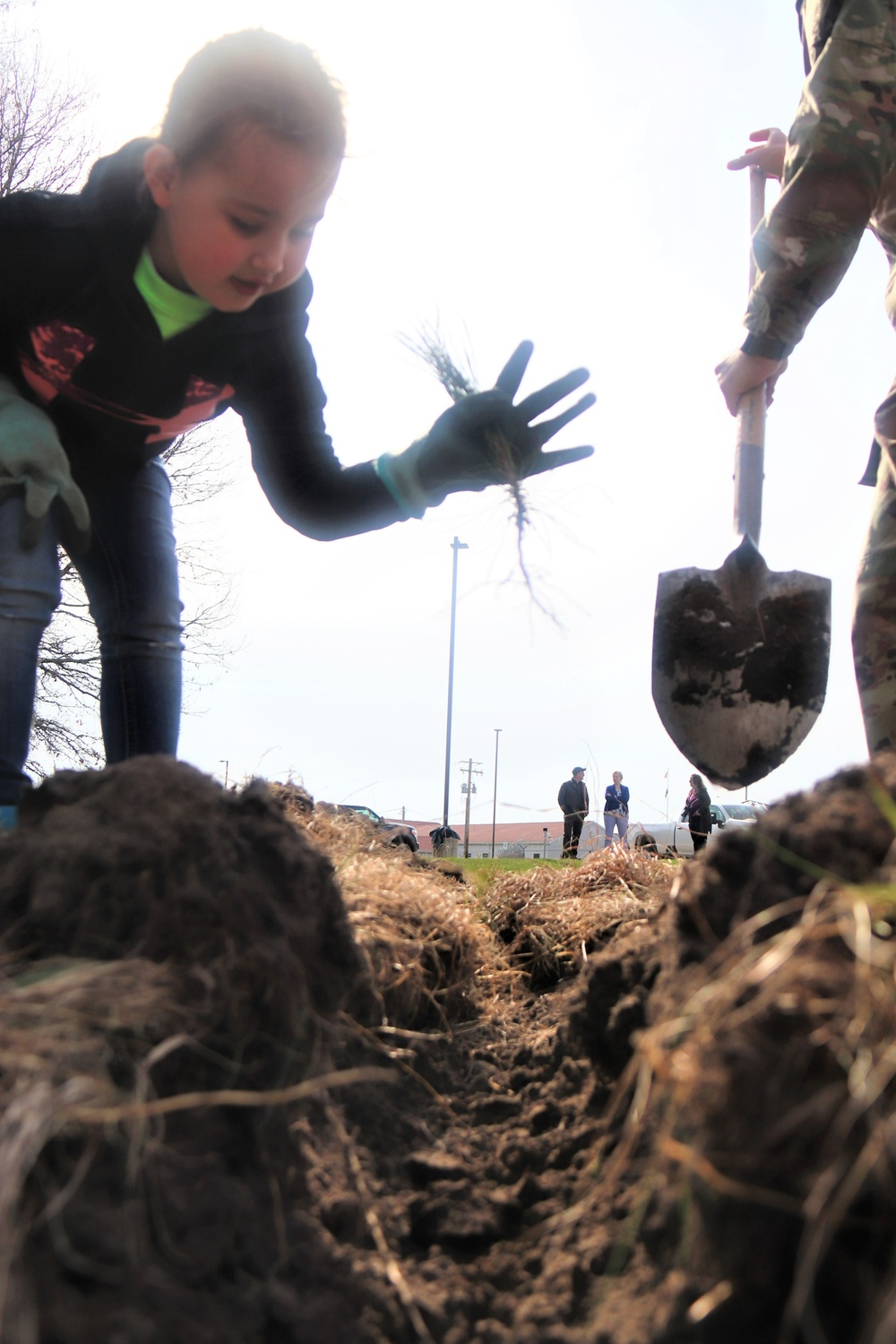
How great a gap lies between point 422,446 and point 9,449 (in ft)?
3.27

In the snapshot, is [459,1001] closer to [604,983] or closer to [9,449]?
[604,983]

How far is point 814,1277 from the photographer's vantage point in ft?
2.46

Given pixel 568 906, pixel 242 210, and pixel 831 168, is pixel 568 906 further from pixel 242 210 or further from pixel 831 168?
pixel 831 168

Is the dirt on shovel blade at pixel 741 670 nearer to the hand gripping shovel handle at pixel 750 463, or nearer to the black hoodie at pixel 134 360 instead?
the hand gripping shovel handle at pixel 750 463

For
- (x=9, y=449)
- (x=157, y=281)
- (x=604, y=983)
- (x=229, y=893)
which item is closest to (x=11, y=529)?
(x=9, y=449)

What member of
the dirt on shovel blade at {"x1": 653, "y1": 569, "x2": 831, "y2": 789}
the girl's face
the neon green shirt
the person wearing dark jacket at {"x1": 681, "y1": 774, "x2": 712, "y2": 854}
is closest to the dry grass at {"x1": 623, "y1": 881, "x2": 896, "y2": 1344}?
the girl's face

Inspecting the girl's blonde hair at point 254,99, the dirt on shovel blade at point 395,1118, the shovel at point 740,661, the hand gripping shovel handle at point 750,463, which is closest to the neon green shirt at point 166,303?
the girl's blonde hair at point 254,99

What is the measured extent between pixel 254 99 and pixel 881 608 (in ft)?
7.25

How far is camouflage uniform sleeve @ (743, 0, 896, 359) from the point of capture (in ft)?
9.51

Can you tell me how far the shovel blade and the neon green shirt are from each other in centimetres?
175

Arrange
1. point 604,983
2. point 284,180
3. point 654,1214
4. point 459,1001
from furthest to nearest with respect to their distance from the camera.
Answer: point 459,1001 → point 284,180 → point 604,983 → point 654,1214

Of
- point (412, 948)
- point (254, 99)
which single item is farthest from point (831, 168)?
point (412, 948)

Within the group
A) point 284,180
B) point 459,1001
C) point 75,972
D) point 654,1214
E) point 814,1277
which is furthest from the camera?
point 459,1001

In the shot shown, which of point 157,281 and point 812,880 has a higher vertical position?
point 157,281
